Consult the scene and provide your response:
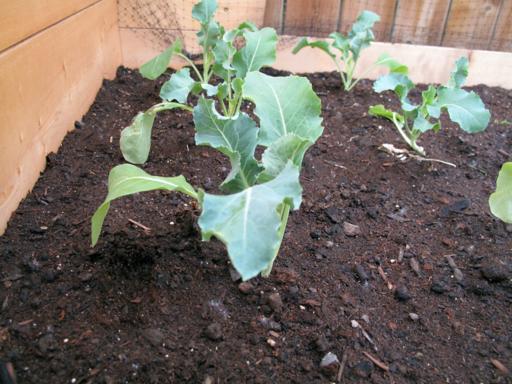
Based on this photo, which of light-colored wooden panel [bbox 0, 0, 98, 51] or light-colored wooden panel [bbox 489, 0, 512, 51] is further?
light-colored wooden panel [bbox 489, 0, 512, 51]

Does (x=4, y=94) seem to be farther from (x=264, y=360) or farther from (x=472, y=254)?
(x=472, y=254)

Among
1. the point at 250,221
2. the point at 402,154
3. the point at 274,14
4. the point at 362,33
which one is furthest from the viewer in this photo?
the point at 274,14

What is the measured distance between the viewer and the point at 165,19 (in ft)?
8.65

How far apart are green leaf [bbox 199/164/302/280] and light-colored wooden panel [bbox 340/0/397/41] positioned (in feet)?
7.76

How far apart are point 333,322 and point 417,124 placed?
1.05 meters

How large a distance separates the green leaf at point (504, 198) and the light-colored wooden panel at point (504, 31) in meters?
2.12

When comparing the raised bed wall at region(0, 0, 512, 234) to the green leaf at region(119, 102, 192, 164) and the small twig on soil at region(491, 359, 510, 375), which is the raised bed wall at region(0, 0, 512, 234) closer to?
the green leaf at region(119, 102, 192, 164)

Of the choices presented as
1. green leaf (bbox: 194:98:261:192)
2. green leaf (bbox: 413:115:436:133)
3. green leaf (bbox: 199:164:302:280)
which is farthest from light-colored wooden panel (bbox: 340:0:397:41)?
green leaf (bbox: 199:164:302:280)

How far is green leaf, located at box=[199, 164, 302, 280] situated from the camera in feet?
2.68

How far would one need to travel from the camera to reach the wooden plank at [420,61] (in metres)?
2.77

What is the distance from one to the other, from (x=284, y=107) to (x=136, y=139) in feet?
2.20

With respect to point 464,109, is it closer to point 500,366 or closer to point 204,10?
point 500,366

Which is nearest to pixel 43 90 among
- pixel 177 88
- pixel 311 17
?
pixel 177 88

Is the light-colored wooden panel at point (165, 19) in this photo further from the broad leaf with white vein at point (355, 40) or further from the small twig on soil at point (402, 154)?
the small twig on soil at point (402, 154)
